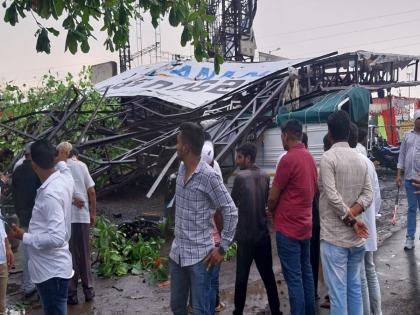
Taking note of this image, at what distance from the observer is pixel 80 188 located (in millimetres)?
5180

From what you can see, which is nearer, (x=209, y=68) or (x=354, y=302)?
(x=354, y=302)

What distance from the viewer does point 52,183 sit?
3.12 m

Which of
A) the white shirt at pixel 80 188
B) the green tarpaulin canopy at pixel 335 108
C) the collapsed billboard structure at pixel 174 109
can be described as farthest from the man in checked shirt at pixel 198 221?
the green tarpaulin canopy at pixel 335 108

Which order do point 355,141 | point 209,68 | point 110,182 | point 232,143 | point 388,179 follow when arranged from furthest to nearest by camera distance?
point 388,179, point 209,68, point 110,182, point 232,143, point 355,141

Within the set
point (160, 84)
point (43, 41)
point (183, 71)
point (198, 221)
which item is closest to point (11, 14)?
point (43, 41)

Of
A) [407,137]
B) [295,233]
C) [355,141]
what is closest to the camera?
[295,233]

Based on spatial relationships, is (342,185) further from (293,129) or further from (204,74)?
(204,74)

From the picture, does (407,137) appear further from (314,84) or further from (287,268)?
(314,84)

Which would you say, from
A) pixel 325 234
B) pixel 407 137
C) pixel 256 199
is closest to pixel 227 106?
pixel 407 137

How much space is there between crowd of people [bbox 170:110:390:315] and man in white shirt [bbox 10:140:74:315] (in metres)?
0.77

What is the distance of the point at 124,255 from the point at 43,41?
12.9ft

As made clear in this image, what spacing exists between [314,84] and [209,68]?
300 centimetres

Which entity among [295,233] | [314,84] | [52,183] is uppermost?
[314,84]

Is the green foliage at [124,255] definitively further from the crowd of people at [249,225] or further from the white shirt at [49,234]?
the white shirt at [49,234]
